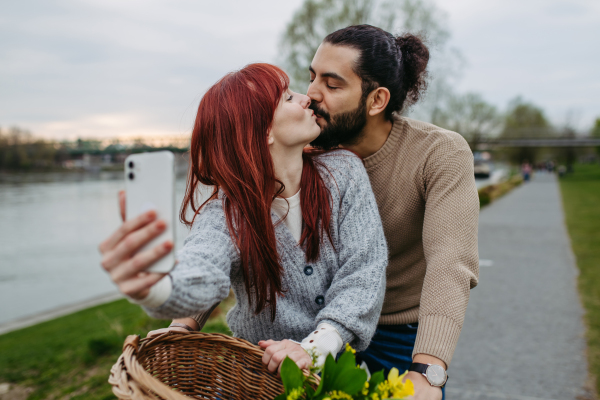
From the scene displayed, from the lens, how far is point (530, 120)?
66.5 m

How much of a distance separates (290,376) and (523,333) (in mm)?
4949

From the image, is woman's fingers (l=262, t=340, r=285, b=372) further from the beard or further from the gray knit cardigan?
the beard

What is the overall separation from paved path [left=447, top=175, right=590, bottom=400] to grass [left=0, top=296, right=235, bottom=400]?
2.47 metres

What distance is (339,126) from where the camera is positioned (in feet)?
6.79

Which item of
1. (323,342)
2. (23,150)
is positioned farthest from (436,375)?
(23,150)

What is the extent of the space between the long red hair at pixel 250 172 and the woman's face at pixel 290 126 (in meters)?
0.04

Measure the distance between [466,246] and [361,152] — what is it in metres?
0.76

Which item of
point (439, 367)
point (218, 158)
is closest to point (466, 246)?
point (439, 367)

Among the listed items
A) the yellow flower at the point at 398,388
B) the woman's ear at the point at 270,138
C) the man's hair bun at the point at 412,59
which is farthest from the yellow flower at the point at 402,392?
the man's hair bun at the point at 412,59

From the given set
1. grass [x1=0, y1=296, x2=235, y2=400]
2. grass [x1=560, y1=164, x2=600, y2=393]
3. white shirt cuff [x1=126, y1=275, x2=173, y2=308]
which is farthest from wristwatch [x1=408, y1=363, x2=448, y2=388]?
grass [x1=560, y1=164, x2=600, y2=393]

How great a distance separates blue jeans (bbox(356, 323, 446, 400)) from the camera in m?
2.10

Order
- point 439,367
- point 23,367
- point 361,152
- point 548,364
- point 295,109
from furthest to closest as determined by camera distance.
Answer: point 23,367 < point 548,364 < point 361,152 < point 295,109 < point 439,367

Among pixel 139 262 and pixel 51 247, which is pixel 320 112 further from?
pixel 51 247

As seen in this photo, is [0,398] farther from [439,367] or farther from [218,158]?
[439,367]
